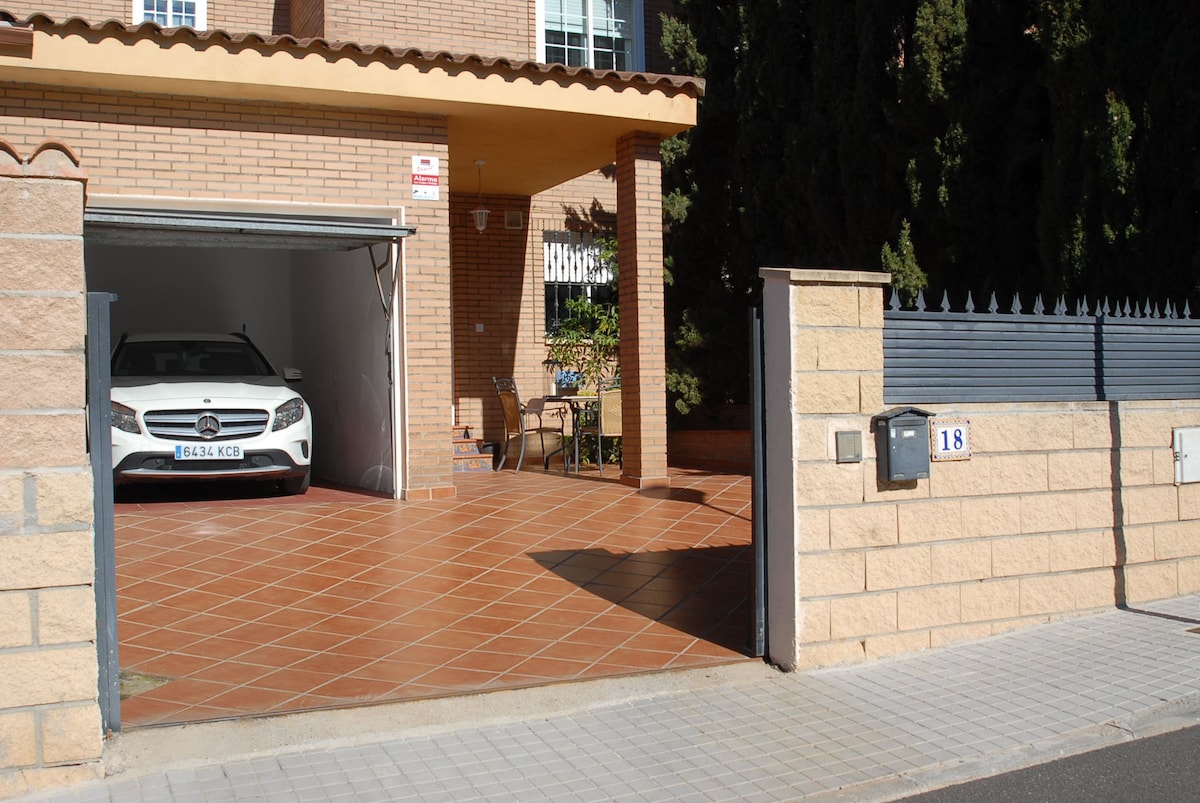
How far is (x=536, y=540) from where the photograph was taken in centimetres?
883

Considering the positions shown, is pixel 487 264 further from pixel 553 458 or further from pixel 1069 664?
pixel 1069 664

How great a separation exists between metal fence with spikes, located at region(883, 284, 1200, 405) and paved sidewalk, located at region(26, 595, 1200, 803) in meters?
1.55

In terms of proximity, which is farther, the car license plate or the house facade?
the car license plate

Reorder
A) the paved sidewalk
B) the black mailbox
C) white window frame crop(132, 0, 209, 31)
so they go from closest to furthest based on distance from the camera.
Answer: the paved sidewalk, the black mailbox, white window frame crop(132, 0, 209, 31)

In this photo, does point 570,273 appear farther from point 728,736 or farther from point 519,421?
point 728,736

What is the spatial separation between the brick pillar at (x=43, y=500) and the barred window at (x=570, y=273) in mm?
11189

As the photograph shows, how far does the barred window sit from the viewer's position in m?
15.7

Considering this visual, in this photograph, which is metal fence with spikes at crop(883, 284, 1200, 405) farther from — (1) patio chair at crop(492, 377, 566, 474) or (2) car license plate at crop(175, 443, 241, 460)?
(1) patio chair at crop(492, 377, 566, 474)

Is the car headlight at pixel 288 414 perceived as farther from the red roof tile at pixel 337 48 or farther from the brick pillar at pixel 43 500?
the brick pillar at pixel 43 500

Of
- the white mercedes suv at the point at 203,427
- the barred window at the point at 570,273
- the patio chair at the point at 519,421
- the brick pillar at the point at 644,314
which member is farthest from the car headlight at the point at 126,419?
the barred window at the point at 570,273

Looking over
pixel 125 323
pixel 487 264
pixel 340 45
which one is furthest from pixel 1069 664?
pixel 125 323

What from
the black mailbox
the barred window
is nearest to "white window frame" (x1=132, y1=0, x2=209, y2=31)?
the barred window

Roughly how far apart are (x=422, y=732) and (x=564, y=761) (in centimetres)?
72

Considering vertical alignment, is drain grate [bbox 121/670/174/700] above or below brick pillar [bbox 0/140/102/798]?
below
